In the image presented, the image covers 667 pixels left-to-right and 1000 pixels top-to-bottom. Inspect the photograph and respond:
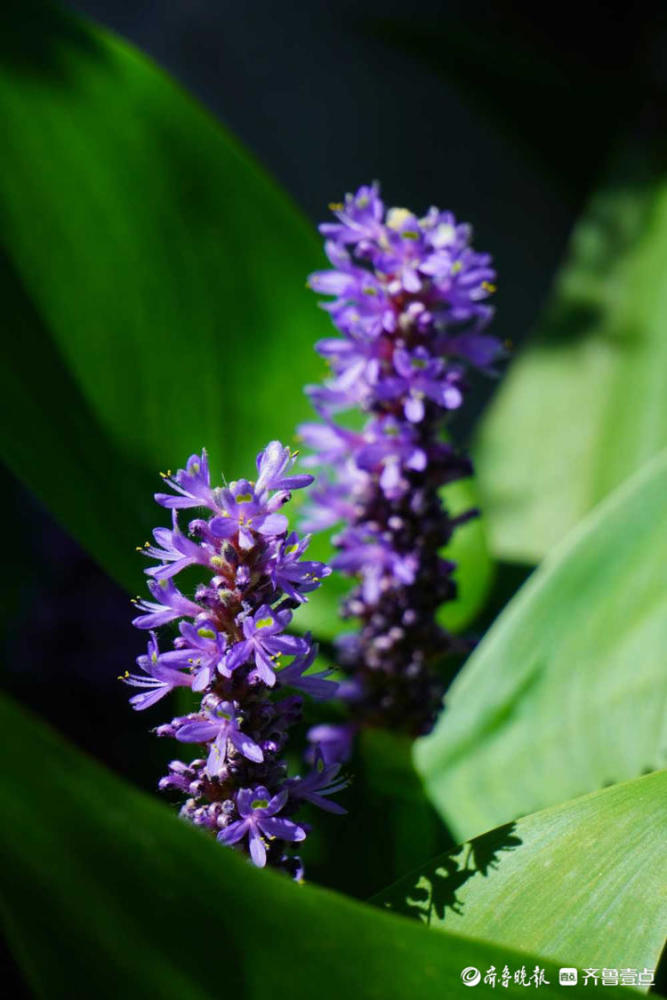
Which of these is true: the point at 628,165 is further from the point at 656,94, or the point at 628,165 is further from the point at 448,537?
the point at 448,537

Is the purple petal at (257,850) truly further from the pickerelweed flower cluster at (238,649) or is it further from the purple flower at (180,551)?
the purple flower at (180,551)

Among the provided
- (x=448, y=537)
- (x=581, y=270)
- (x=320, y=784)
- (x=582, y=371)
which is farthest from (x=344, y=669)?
(x=581, y=270)

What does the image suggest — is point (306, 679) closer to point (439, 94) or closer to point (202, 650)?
point (202, 650)

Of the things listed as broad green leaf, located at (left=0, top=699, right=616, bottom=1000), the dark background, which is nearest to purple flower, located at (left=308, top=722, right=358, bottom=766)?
broad green leaf, located at (left=0, top=699, right=616, bottom=1000)

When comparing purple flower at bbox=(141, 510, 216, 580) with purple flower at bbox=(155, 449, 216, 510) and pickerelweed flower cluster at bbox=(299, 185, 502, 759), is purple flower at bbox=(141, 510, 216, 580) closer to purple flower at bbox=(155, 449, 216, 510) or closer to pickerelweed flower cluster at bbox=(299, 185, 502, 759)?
purple flower at bbox=(155, 449, 216, 510)

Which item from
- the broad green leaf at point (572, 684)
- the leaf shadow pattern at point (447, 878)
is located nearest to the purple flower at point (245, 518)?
the leaf shadow pattern at point (447, 878)
